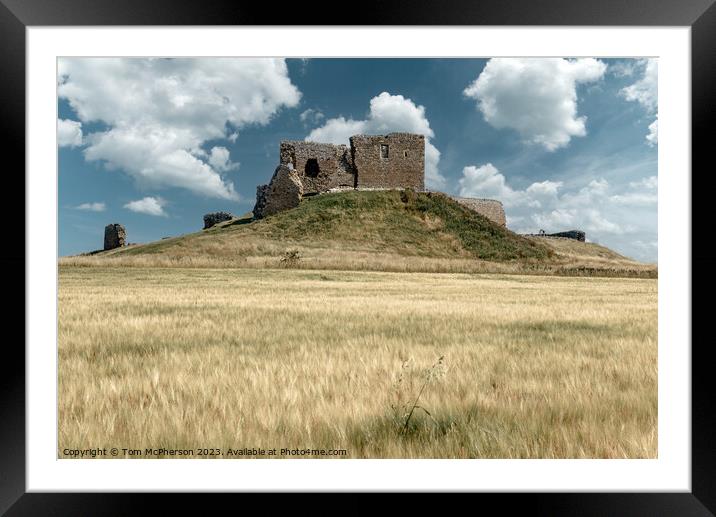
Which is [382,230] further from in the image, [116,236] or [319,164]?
[116,236]

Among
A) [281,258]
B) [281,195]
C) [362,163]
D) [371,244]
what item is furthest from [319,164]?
[281,258]

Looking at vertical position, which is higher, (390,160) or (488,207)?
(390,160)

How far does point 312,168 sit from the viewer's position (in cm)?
4953

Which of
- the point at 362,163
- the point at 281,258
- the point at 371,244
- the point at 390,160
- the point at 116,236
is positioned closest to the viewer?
the point at 281,258

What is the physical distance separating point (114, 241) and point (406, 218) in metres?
29.5

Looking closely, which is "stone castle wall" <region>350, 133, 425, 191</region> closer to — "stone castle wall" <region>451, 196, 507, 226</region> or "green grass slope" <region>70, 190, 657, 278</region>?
"green grass slope" <region>70, 190, 657, 278</region>

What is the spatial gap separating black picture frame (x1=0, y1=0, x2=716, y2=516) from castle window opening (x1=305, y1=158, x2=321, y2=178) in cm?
4780

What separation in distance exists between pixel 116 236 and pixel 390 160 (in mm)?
30436

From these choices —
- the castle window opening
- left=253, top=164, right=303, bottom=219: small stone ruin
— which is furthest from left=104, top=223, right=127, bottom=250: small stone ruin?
the castle window opening
